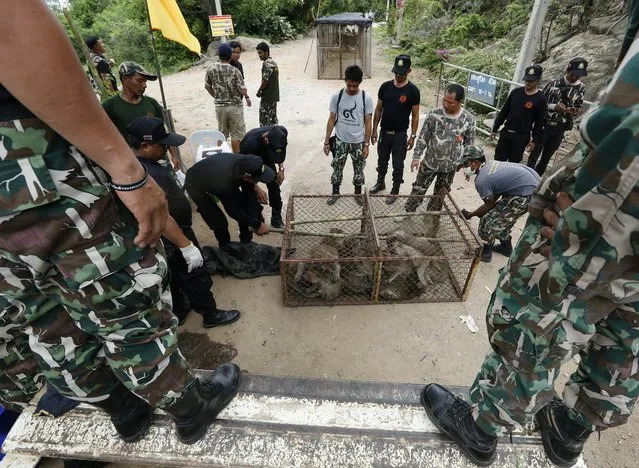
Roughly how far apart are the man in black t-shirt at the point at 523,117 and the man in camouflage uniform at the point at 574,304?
397 centimetres

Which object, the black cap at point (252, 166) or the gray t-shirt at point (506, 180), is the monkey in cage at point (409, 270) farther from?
the black cap at point (252, 166)

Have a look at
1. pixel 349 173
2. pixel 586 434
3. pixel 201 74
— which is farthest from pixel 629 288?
pixel 201 74

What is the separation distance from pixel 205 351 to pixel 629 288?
272cm

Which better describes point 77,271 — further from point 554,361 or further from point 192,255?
point 554,361

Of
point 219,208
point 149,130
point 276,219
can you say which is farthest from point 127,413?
point 276,219

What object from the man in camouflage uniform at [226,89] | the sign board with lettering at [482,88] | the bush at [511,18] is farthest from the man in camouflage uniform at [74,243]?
the bush at [511,18]

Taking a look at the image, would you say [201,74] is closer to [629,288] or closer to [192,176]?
[192,176]

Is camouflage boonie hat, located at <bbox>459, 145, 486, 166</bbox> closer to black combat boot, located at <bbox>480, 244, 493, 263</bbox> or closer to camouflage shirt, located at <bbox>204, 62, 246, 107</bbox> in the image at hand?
black combat boot, located at <bbox>480, 244, 493, 263</bbox>

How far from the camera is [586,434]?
56.3 inches

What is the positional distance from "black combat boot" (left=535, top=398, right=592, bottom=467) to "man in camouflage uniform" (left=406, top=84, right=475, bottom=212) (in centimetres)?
Answer: 244

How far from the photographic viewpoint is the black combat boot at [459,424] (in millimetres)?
1505

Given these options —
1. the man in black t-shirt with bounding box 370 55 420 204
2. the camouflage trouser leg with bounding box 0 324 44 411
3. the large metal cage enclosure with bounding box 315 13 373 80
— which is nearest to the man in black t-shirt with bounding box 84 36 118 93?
the man in black t-shirt with bounding box 370 55 420 204

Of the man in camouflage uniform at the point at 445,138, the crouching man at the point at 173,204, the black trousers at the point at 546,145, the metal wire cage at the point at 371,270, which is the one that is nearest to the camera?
the crouching man at the point at 173,204

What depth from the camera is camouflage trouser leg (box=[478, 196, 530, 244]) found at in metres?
3.40
